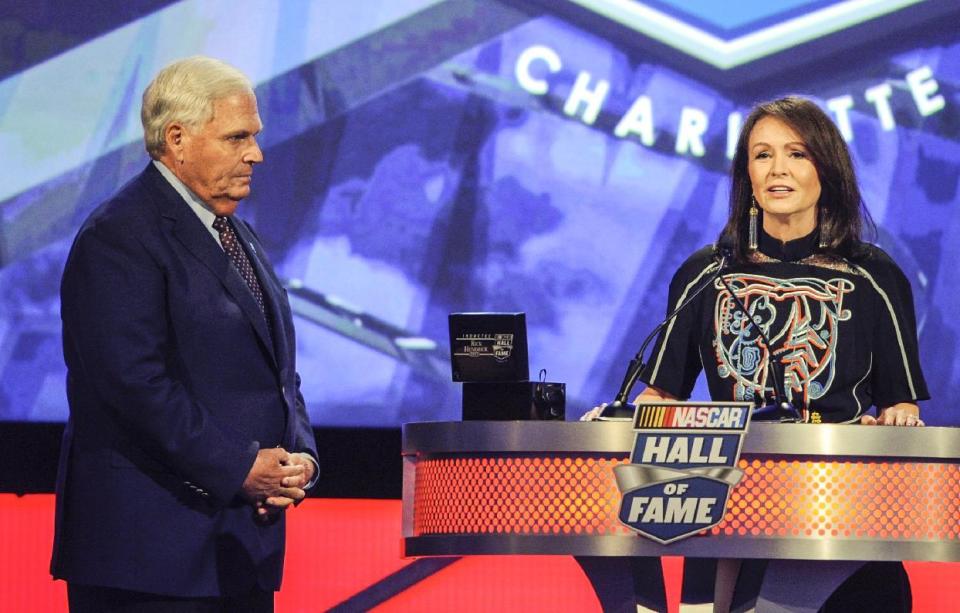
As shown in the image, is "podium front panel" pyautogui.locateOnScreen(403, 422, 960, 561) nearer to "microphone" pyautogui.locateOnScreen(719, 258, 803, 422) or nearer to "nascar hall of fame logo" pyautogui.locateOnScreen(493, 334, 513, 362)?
"microphone" pyautogui.locateOnScreen(719, 258, 803, 422)

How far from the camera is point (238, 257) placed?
2.27 meters

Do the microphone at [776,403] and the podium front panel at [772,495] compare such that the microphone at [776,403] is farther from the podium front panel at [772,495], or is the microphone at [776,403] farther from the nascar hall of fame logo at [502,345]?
the nascar hall of fame logo at [502,345]

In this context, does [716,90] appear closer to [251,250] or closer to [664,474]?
[251,250]

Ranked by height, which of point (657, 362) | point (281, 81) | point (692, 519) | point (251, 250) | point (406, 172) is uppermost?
point (281, 81)

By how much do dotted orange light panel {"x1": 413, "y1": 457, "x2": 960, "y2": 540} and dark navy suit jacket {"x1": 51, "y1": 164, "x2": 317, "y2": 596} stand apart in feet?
1.46

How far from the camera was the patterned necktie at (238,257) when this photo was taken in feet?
7.34

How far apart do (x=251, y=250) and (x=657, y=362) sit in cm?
70

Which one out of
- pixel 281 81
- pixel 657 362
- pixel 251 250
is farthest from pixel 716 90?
pixel 251 250

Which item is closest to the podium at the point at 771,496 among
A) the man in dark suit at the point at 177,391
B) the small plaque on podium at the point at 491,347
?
the small plaque on podium at the point at 491,347

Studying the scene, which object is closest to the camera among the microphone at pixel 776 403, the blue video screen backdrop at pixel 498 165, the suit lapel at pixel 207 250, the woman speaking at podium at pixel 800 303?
the microphone at pixel 776 403

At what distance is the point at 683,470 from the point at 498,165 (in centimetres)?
222

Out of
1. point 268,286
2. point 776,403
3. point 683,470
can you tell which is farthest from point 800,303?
point 268,286

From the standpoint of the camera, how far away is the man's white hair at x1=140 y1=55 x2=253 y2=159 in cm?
216

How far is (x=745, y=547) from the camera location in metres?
1.78
